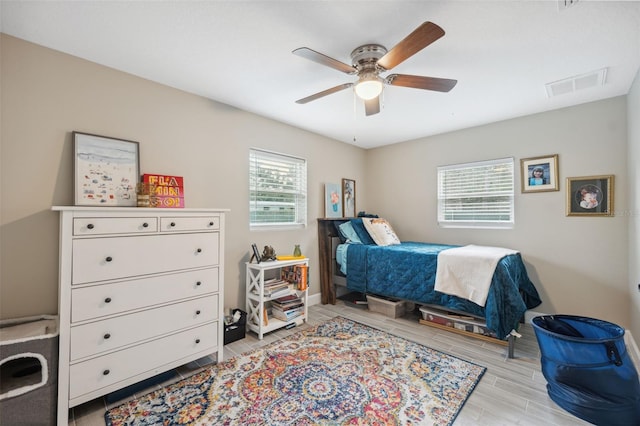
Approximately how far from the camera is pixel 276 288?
2832 mm

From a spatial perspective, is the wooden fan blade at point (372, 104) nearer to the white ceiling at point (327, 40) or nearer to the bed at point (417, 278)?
the white ceiling at point (327, 40)

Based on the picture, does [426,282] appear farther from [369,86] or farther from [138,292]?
[138,292]

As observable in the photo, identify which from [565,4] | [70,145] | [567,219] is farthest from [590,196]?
[70,145]

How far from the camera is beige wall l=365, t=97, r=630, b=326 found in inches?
103

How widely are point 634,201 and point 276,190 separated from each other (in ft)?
11.2

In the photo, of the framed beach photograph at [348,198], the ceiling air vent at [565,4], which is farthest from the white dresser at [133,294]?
the ceiling air vent at [565,4]

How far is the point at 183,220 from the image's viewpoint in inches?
79.8

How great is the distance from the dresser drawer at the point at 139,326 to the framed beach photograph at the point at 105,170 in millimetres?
886

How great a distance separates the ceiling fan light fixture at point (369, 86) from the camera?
1.88 meters

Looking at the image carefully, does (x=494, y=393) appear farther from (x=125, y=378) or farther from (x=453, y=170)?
(x=453, y=170)

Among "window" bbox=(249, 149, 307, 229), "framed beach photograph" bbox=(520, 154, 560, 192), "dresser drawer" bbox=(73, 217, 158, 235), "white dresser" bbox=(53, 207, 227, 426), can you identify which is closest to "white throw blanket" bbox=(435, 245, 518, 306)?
"framed beach photograph" bbox=(520, 154, 560, 192)

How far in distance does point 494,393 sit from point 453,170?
2698 mm

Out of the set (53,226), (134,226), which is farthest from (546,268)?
(53,226)

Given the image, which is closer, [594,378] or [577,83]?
[594,378]
